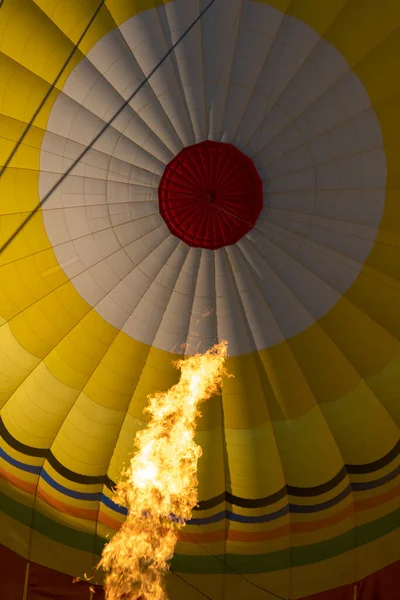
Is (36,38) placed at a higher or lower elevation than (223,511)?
higher

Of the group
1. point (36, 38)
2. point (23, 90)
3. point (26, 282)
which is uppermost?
point (36, 38)

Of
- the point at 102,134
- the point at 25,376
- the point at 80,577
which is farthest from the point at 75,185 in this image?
the point at 80,577

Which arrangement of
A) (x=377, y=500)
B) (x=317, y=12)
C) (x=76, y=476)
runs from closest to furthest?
1. (x=317, y=12)
2. (x=377, y=500)
3. (x=76, y=476)

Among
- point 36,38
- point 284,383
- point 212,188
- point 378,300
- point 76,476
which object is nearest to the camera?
point 36,38

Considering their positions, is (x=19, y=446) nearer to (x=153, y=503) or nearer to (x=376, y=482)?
(x=153, y=503)

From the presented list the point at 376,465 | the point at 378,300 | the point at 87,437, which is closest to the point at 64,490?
the point at 87,437

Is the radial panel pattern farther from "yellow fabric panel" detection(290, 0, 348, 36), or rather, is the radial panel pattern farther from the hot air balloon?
"yellow fabric panel" detection(290, 0, 348, 36)

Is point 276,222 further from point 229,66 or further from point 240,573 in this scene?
point 240,573

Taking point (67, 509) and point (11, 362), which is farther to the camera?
point (67, 509)
